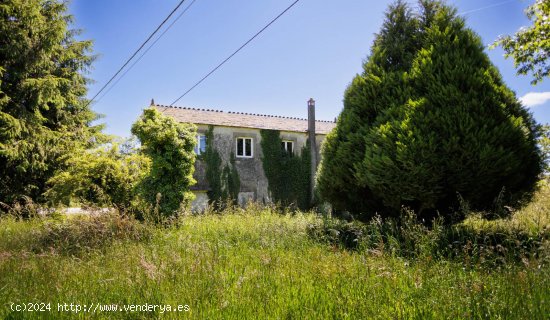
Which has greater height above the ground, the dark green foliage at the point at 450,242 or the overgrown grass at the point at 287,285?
the dark green foliage at the point at 450,242

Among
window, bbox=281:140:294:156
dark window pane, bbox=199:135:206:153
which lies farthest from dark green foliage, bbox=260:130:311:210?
dark window pane, bbox=199:135:206:153

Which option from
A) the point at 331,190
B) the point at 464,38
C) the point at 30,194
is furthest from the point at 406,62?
the point at 30,194

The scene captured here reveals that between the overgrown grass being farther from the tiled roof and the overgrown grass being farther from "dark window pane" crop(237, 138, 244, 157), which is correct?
"dark window pane" crop(237, 138, 244, 157)

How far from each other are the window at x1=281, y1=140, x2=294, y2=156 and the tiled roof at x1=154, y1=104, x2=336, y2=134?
3.01 feet

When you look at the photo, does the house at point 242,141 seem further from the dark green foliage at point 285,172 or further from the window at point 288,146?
the dark green foliage at point 285,172

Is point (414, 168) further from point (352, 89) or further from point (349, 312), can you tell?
point (349, 312)

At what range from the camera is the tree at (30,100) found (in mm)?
12805

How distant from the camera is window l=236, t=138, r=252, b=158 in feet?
64.4

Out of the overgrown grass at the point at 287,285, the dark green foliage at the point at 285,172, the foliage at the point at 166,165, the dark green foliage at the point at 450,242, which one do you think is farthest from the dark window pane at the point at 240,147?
the overgrown grass at the point at 287,285

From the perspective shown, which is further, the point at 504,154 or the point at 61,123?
the point at 61,123

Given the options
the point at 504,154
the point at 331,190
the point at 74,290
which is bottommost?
the point at 74,290

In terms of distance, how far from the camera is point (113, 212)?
22.1ft

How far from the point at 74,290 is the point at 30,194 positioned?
1291cm

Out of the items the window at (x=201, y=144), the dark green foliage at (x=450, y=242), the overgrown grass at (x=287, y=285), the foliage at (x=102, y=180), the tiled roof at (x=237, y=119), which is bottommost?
the overgrown grass at (x=287, y=285)
